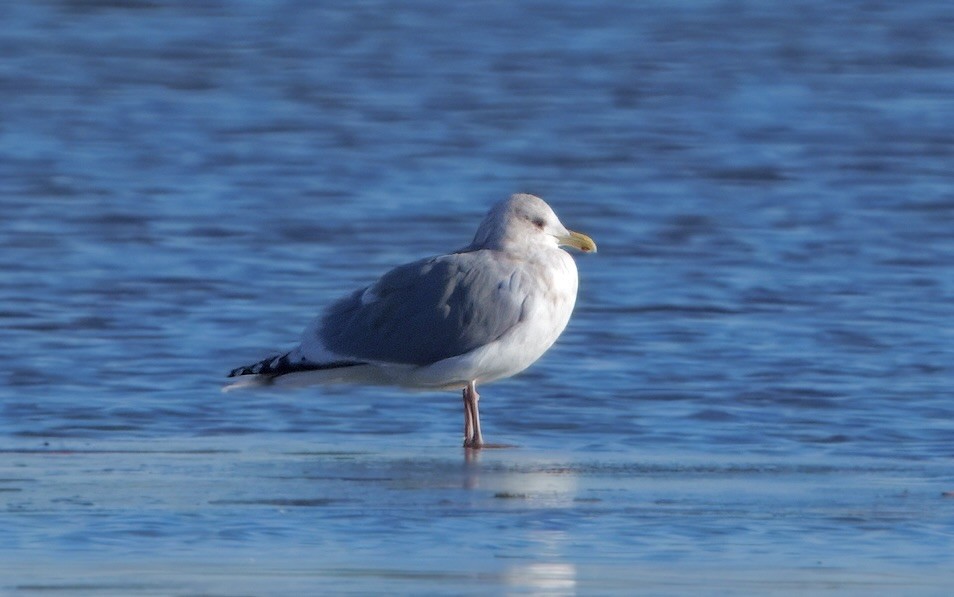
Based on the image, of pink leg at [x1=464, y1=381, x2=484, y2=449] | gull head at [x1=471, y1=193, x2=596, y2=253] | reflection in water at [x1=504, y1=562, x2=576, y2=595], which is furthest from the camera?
gull head at [x1=471, y1=193, x2=596, y2=253]

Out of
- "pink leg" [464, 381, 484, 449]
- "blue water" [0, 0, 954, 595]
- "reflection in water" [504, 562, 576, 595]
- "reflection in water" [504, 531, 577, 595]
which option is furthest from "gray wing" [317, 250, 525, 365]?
"reflection in water" [504, 562, 576, 595]

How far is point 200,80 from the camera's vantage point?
15.0 meters

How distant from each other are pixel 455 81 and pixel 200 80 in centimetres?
179

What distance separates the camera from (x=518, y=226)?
21.8 ft

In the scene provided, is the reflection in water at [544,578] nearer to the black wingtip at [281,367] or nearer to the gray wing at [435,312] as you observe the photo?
the gray wing at [435,312]

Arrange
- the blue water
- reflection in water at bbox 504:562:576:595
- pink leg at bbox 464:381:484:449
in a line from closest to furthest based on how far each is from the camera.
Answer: reflection in water at bbox 504:562:576:595 → the blue water → pink leg at bbox 464:381:484:449

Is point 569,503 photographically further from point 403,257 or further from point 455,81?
point 455,81

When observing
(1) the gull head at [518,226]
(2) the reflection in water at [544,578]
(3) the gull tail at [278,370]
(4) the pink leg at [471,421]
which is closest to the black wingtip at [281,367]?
(3) the gull tail at [278,370]

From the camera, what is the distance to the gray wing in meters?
6.38

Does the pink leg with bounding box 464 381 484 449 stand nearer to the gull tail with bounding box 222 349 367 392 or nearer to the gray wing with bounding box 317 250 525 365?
the gray wing with bounding box 317 250 525 365

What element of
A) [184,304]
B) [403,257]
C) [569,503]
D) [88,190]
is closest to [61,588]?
[569,503]

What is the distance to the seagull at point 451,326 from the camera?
638cm

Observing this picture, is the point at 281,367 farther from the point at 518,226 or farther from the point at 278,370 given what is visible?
the point at 518,226

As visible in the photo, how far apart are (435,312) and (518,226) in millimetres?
417
